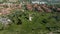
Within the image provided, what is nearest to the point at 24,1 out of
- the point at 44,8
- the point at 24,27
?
the point at 44,8

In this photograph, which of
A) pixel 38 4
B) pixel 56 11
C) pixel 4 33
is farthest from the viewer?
pixel 38 4

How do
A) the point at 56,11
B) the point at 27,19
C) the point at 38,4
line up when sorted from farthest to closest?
the point at 38,4 → the point at 56,11 → the point at 27,19

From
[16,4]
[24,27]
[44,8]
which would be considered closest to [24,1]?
[16,4]

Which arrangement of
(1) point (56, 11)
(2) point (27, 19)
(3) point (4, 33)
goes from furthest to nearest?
(1) point (56, 11)
(2) point (27, 19)
(3) point (4, 33)

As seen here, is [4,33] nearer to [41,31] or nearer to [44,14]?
[41,31]

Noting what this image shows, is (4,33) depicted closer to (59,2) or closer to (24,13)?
(24,13)

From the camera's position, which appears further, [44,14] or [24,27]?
[44,14]
